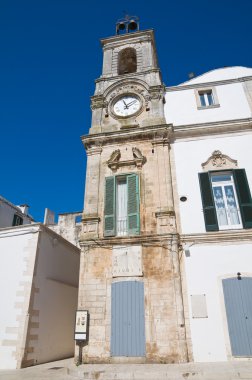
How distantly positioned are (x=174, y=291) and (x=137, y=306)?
1231 millimetres

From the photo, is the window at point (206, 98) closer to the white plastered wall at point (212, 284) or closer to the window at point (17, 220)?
the white plastered wall at point (212, 284)

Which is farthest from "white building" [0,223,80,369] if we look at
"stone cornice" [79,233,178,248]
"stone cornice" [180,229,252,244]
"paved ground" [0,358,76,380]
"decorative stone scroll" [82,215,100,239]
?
"stone cornice" [180,229,252,244]

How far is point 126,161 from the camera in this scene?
1105 centimetres

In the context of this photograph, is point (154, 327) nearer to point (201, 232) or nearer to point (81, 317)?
point (81, 317)

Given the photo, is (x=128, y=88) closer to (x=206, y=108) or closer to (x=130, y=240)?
(x=206, y=108)

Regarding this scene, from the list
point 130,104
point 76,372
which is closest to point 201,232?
point 76,372

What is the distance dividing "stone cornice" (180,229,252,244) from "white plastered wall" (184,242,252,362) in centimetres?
14

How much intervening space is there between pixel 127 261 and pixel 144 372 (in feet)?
10.5

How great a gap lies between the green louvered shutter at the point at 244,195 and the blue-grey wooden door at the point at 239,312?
6.49 feet

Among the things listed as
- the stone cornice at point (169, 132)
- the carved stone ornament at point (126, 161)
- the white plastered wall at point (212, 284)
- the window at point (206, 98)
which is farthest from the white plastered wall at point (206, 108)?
the white plastered wall at point (212, 284)

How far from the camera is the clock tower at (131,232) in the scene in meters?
8.13

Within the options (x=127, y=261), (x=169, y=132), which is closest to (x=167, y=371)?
(x=127, y=261)

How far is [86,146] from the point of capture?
467 inches

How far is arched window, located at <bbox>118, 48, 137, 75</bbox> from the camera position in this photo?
15.3 m
